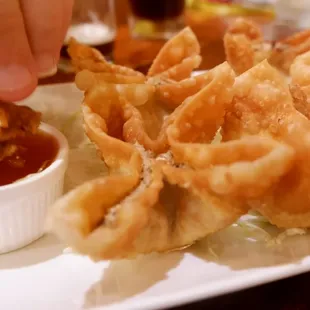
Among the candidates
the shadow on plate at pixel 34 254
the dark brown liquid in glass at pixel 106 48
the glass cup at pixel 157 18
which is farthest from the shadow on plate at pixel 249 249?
the glass cup at pixel 157 18

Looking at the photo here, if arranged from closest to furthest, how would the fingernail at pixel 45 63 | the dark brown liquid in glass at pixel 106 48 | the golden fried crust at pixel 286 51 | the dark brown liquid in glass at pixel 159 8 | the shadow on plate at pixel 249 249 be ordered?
the shadow on plate at pixel 249 249, the fingernail at pixel 45 63, the golden fried crust at pixel 286 51, the dark brown liquid in glass at pixel 106 48, the dark brown liquid in glass at pixel 159 8

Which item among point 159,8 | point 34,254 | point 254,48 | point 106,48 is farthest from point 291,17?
point 34,254

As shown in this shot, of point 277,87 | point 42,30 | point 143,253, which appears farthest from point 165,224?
point 42,30

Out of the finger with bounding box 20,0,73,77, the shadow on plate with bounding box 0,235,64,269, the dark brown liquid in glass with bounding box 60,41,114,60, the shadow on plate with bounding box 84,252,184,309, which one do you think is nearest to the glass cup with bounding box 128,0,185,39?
the dark brown liquid in glass with bounding box 60,41,114,60

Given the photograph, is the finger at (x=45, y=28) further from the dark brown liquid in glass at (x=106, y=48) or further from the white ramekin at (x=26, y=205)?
the dark brown liquid in glass at (x=106, y=48)

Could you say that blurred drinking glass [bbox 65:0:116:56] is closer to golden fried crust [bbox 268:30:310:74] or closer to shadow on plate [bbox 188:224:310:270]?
golden fried crust [bbox 268:30:310:74]

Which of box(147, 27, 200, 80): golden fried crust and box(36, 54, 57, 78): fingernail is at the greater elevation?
box(36, 54, 57, 78): fingernail
